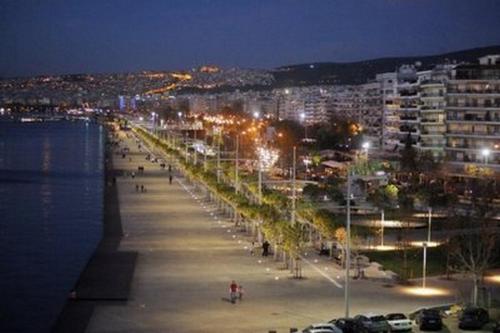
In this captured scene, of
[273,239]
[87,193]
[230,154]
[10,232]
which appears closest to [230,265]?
[273,239]

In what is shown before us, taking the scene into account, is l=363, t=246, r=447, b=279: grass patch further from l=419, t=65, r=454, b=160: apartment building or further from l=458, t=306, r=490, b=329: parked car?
l=419, t=65, r=454, b=160: apartment building

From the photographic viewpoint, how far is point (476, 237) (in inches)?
1264

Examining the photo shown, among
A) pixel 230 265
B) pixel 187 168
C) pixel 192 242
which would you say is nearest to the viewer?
pixel 230 265

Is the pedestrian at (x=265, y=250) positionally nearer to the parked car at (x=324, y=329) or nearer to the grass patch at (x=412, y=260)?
the grass patch at (x=412, y=260)

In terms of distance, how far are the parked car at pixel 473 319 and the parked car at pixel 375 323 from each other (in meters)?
1.92

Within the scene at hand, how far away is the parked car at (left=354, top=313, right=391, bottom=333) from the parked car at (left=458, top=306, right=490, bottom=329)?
1.92 meters

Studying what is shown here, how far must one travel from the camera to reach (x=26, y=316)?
29094 mm

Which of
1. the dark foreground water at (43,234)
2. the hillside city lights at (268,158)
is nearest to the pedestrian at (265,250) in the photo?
the dark foreground water at (43,234)

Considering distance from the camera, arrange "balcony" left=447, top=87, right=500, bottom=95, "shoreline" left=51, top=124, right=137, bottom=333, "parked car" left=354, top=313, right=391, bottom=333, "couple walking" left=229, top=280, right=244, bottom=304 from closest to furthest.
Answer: "parked car" left=354, top=313, right=391, bottom=333 < "shoreline" left=51, top=124, right=137, bottom=333 < "couple walking" left=229, top=280, right=244, bottom=304 < "balcony" left=447, top=87, right=500, bottom=95

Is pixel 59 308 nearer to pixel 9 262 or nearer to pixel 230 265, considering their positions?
pixel 230 265

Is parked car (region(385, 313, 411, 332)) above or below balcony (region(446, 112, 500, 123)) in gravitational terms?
below

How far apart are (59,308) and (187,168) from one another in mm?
36675

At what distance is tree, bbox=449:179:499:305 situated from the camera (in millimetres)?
26812

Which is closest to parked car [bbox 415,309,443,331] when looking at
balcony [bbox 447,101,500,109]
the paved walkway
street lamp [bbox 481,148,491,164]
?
the paved walkway
